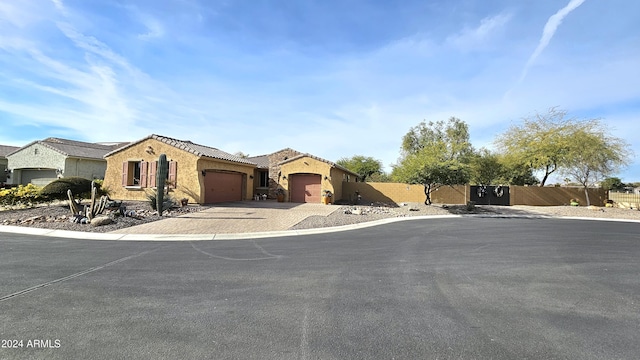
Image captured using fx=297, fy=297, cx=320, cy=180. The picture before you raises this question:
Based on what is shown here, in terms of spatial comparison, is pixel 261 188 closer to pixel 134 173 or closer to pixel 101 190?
pixel 134 173

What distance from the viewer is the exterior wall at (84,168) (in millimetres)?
26266

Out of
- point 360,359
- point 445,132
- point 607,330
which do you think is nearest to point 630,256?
point 607,330

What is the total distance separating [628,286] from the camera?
17.9ft

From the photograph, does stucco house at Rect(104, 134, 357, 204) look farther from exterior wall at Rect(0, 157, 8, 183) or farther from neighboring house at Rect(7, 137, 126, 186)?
exterior wall at Rect(0, 157, 8, 183)

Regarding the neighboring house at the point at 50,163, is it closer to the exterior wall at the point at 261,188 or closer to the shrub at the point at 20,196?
the shrub at the point at 20,196

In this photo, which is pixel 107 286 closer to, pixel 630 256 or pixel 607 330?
pixel 607 330

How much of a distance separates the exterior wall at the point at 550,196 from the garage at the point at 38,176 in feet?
135

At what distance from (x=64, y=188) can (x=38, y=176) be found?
16.7 meters


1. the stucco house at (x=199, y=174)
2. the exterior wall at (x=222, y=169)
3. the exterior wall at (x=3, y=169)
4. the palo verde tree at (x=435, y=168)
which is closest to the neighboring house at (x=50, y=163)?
the exterior wall at (x=3, y=169)

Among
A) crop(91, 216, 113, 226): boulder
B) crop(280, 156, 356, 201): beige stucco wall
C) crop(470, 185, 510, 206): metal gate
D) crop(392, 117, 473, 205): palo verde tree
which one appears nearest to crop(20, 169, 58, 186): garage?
crop(280, 156, 356, 201): beige stucco wall

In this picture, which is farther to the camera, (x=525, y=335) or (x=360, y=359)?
(x=525, y=335)

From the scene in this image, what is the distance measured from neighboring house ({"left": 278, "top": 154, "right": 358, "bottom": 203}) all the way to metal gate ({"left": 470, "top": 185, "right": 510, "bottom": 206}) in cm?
1236

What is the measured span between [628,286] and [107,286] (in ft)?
30.5

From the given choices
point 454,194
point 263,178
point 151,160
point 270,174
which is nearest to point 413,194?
point 454,194
